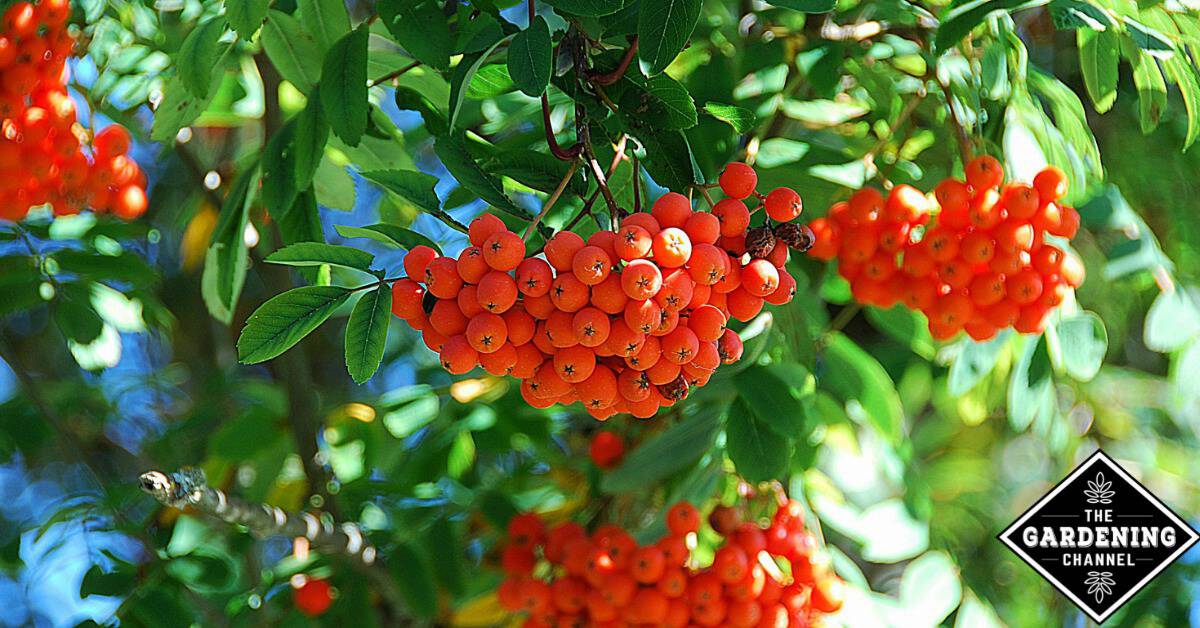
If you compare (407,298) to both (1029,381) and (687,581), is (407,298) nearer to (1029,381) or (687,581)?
(687,581)

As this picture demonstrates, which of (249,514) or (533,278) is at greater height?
(533,278)

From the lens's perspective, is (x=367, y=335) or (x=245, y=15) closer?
(x=367, y=335)

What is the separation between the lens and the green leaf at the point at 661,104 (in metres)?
1.18

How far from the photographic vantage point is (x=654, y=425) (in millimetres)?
2172

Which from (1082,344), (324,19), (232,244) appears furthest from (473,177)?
(1082,344)

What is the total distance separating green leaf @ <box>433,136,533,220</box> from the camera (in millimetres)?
1194

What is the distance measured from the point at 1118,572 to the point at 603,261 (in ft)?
4.79

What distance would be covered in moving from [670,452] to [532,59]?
0.90 metres

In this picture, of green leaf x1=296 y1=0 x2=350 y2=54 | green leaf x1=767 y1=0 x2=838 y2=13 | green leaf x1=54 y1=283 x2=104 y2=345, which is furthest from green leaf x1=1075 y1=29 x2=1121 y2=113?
green leaf x1=54 y1=283 x2=104 y2=345

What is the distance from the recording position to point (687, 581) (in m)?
1.68

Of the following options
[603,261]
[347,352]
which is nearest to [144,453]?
[347,352]

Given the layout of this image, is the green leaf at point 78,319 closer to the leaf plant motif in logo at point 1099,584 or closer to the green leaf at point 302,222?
the green leaf at point 302,222

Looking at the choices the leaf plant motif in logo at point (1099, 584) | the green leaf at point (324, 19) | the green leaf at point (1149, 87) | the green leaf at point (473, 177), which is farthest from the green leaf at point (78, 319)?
the leaf plant motif in logo at point (1099, 584)

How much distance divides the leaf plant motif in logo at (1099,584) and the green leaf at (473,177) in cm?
139
